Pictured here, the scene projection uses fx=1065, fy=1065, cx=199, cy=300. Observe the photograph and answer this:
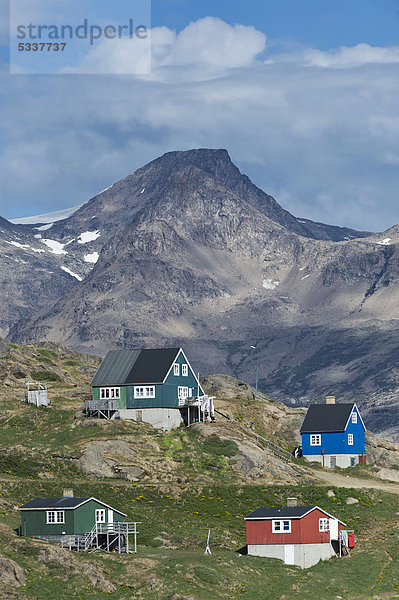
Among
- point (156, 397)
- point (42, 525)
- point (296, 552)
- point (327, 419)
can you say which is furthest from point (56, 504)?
point (327, 419)

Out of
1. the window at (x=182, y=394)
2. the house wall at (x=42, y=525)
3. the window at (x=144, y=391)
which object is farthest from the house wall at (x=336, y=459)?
the house wall at (x=42, y=525)

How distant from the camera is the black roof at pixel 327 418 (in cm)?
12912

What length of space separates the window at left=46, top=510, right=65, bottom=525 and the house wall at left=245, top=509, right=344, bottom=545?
15.7m

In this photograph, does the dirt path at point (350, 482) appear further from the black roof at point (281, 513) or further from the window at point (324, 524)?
the black roof at point (281, 513)

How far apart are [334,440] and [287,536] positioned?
44206 millimetres

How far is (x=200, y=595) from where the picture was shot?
70.8 m

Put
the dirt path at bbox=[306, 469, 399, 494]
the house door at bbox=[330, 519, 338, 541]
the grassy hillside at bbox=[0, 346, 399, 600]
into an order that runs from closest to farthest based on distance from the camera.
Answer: the grassy hillside at bbox=[0, 346, 399, 600]
the house door at bbox=[330, 519, 338, 541]
the dirt path at bbox=[306, 469, 399, 494]

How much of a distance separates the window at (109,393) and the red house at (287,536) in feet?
125

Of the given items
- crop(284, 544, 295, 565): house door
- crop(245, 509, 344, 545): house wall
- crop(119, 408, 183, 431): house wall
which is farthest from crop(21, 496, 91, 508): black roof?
crop(119, 408, 183, 431): house wall

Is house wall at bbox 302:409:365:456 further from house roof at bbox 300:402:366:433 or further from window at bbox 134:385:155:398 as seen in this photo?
window at bbox 134:385:155:398

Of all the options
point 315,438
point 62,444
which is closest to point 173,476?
point 62,444

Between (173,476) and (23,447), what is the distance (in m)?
15.6

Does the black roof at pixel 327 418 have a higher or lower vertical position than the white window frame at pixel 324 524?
higher

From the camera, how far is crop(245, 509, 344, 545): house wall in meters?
84.6
